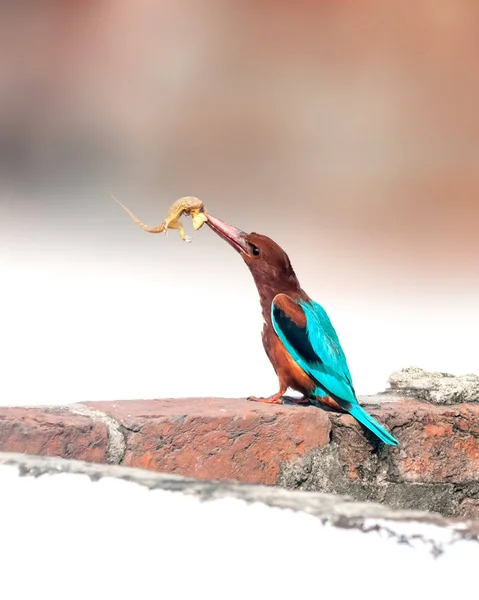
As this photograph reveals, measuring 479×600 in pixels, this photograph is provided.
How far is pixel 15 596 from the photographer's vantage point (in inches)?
26.0

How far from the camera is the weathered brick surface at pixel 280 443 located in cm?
113

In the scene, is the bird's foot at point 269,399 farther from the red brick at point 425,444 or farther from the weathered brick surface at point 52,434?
the weathered brick surface at point 52,434

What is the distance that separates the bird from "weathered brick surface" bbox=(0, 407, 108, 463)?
0.53 metres

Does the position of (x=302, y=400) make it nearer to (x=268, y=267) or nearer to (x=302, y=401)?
(x=302, y=401)

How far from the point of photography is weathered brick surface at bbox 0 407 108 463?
3.43 ft

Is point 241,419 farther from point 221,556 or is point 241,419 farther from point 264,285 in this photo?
point 221,556

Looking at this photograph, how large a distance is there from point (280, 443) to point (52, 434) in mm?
413

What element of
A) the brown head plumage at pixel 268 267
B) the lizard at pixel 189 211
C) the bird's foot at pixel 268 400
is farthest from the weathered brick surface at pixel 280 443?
the lizard at pixel 189 211

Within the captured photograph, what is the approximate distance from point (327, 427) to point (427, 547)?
2.48 feet

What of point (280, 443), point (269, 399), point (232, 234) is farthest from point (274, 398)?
point (232, 234)

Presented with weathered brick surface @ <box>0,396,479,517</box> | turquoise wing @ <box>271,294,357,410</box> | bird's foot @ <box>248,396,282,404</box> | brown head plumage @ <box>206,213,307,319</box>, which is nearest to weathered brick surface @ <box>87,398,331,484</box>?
weathered brick surface @ <box>0,396,479,517</box>

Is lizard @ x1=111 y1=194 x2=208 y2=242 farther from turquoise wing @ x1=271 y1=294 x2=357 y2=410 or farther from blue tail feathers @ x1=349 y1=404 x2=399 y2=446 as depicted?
blue tail feathers @ x1=349 y1=404 x2=399 y2=446

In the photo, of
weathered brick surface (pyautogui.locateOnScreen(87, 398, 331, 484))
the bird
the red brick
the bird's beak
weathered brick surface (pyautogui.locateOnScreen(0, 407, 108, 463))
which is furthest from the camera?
the bird's beak

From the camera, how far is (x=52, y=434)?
3.55 feet
